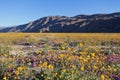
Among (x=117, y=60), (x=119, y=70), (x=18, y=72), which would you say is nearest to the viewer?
(x=18, y=72)

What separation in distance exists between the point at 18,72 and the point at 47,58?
325 cm

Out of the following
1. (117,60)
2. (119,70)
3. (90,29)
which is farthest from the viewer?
(90,29)

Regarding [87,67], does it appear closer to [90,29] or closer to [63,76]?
[63,76]

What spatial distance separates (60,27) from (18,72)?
158919 mm

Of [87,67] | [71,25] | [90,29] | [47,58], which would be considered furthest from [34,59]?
[71,25]

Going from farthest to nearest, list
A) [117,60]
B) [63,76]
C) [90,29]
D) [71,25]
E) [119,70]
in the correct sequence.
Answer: [71,25] → [90,29] → [117,60] → [119,70] → [63,76]

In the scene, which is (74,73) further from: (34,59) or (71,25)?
(71,25)

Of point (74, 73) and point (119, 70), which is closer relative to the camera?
point (74, 73)

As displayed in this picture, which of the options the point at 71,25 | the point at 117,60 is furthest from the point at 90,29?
the point at 117,60

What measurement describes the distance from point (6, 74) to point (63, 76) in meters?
2.07

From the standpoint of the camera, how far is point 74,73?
930cm

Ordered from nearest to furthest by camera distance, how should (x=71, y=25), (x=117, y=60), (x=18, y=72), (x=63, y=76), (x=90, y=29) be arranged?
(x=63, y=76) < (x=18, y=72) < (x=117, y=60) < (x=90, y=29) < (x=71, y=25)

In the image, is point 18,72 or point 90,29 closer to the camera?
point 18,72

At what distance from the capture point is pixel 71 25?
159 m
